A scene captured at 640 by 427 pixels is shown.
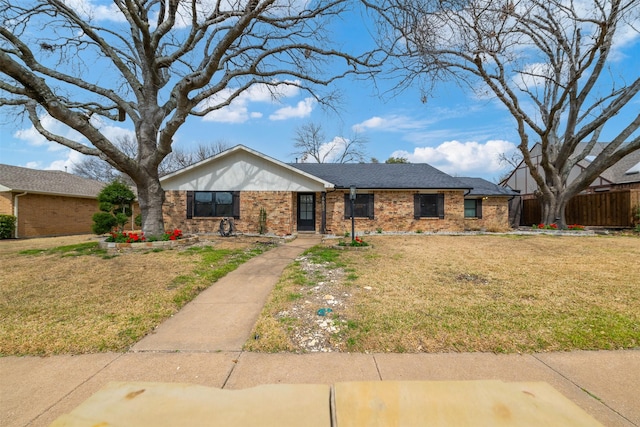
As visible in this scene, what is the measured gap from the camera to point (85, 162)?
3772 centimetres

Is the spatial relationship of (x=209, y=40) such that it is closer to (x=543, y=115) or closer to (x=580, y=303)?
(x=580, y=303)

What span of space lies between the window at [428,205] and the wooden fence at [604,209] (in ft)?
28.7

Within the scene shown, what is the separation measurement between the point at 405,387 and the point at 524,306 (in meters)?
2.98

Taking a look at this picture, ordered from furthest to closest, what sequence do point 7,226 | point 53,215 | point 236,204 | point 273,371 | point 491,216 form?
point 491,216, point 53,215, point 236,204, point 7,226, point 273,371

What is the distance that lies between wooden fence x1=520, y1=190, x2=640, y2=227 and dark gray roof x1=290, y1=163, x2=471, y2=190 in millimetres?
7103

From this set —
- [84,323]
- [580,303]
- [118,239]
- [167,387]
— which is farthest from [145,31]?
[580,303]

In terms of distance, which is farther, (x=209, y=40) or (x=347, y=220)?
(x=347, y=220)

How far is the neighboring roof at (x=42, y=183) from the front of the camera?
48.2 feet

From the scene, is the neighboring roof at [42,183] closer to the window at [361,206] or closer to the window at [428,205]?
the window at [361,206]

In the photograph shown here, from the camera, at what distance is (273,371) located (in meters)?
2.51

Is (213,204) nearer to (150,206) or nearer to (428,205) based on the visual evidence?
(150,206)

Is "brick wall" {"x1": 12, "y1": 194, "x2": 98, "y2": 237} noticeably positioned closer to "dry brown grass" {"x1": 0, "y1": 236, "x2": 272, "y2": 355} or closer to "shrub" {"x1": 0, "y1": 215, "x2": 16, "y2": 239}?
"shrub" {"x1": 0, "y1": 215, "x2": 16, "y2": 239}

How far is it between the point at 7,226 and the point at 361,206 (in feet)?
56.3

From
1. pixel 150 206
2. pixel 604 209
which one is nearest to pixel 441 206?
pixel 604 209
